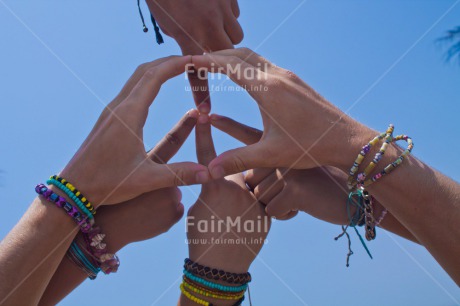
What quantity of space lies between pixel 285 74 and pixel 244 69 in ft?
0.48

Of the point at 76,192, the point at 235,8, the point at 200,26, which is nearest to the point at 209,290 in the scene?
the point at 76,192

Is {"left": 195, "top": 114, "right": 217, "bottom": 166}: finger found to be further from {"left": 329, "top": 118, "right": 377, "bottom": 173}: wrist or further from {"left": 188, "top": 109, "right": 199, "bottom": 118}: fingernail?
{"left": 329, "top": 118, "right": 377, "bottom": 173}: wrist

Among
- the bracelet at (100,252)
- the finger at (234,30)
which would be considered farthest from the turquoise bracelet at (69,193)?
the finger at (234,30)

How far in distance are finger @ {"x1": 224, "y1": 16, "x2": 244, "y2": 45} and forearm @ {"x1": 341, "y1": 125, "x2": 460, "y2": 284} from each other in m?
0.98

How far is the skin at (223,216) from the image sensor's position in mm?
1846

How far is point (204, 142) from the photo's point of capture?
203cm

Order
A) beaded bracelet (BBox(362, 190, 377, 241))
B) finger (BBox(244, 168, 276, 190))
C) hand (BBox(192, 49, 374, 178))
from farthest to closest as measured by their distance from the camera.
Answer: finger (BBox(244, 168, 276, 190)) < beaded bracelet (BBox(362, 190, 377, 241)) < hand (BBox(192, 49, 374, 178))

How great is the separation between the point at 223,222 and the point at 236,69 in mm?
592

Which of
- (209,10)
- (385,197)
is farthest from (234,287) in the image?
(209,10)

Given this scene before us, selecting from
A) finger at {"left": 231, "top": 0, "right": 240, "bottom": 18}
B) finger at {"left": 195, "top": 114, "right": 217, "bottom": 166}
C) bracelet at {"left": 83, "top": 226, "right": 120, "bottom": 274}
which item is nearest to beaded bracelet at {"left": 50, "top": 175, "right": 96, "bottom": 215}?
bracelet at {"left": 83, "top": 226, "right": 120, "bottom": 274}

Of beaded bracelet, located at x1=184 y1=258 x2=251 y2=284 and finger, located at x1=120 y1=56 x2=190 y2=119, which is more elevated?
finger, located at x1=120 y1=56 x2=190 y2=119

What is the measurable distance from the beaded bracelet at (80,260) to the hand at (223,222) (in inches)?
14.4

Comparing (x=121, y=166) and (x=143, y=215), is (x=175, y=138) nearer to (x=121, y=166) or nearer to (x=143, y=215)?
(x=143, y=215)

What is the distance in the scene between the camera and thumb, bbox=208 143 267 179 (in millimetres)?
1604
